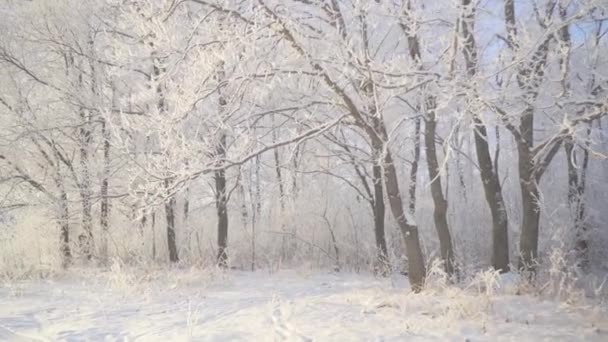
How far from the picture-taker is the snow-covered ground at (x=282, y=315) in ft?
16.0

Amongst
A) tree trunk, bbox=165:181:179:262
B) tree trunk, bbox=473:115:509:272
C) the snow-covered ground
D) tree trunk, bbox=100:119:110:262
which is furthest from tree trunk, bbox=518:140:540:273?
tree trunk, bbox=100:119:110:262

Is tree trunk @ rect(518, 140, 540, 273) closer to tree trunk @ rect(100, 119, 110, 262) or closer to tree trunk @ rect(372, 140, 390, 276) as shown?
tree trunk @ rect(372, 140, 390, 276)

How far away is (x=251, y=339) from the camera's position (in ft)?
16.1

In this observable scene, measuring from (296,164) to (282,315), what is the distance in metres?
7.20

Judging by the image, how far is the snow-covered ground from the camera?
4.88 m

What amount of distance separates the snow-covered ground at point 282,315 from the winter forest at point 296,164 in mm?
43

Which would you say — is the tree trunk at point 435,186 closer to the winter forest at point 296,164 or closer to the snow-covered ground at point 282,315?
the winter forest at point 296,164

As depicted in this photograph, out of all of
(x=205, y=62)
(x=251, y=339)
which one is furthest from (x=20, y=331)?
(x=205, y=62)

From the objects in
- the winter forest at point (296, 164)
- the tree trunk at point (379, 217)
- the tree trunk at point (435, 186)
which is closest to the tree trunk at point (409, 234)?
the winter forest at point (296, 164)

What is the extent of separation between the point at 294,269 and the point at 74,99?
7.07 m

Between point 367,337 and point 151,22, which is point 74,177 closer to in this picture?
point 151,22

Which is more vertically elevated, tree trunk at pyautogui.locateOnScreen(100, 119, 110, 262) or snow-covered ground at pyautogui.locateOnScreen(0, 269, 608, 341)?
tree trunk at pyautogui.locateOnScreen(100, 119, 110, 262)

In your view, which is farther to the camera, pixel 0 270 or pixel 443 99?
pixel 0 270

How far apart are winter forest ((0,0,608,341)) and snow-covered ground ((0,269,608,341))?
43 millimetres
